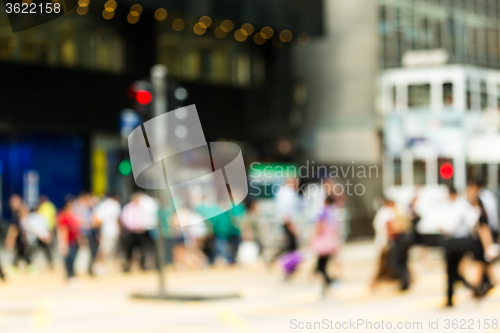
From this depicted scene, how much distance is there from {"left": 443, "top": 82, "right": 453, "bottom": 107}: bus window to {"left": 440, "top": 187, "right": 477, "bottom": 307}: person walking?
22572 mm

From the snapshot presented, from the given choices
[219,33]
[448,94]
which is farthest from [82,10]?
[448,94]

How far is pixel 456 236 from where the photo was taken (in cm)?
1087

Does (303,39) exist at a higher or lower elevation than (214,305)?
higher

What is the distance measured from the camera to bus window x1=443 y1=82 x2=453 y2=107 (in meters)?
32.8

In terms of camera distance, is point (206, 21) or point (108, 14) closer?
point (108, 14)

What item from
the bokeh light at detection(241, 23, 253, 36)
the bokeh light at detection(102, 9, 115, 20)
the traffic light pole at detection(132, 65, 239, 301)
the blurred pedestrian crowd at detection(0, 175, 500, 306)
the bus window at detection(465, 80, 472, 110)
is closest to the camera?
the traffic light pole at detection(132, 65, 239, 301)

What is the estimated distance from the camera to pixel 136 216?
17.2m

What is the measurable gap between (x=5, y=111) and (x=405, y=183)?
1529 cm

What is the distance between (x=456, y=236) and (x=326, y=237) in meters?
2.37

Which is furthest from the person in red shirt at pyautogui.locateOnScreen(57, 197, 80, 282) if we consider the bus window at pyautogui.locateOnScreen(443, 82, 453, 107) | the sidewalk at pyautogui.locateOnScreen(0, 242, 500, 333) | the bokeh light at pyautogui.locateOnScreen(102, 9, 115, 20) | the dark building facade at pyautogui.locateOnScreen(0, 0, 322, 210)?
the bus window at pyautogui.locateOnScreen(443, 82, 453, 107)

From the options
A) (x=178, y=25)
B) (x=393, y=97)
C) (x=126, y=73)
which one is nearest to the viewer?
(x=126, y=73)

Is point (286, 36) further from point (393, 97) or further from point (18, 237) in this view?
point (18, 237)
